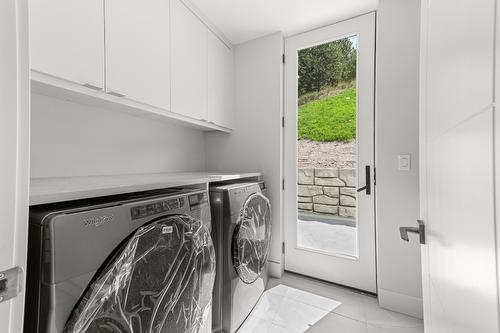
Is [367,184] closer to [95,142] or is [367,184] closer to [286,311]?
[286,311]

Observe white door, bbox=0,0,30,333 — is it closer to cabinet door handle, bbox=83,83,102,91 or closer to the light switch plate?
cabinet door handle, bbox=83,83,102,91

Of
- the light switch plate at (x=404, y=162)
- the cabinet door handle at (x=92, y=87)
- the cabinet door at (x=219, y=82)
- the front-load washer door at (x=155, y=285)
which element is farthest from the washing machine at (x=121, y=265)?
the light switch plate at (x=404, y=162)

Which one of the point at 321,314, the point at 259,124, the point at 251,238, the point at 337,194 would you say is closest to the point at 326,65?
the point at 259,124

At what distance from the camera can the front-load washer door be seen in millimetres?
706

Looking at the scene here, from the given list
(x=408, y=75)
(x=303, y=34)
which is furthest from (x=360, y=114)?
(x=303, y=34)

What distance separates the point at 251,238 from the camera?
1.58m

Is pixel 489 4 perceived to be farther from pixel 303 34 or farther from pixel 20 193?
pixel 303 34

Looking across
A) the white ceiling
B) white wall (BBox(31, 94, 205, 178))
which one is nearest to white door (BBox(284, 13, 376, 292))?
the white ceiling

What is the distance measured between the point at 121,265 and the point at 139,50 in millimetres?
1198

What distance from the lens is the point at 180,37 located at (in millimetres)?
1646

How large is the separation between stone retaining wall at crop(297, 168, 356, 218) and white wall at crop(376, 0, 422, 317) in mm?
247

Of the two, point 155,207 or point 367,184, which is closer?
point 155,207

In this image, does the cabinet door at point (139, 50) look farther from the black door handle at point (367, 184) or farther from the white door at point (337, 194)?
the black door handle at point (367, 184)

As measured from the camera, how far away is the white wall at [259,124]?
86.4 inches
